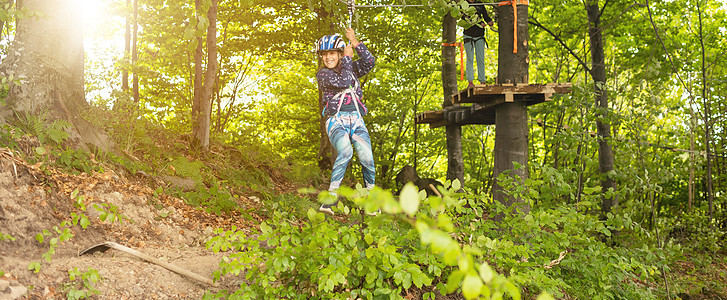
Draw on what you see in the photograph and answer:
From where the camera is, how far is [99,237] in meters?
4.32

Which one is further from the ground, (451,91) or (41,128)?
(451,91)

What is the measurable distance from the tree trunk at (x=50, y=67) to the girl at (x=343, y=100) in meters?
3.01

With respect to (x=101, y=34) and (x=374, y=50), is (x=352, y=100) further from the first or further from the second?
(x=101, y=34)

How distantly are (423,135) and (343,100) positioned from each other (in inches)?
503

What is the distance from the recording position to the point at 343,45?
560cm

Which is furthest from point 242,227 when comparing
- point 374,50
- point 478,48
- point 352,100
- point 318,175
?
point 374,50

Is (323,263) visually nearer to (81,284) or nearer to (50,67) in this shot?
(81,284)

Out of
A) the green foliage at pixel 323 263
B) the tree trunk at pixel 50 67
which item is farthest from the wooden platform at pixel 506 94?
the tree trunk at pixel 50 67

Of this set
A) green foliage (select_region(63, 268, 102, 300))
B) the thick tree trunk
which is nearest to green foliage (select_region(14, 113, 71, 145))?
green foliage (select_region(63, 268, 102, 300))

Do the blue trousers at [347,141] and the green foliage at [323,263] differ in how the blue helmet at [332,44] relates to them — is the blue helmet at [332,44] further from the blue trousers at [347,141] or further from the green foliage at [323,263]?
the green foliage at [323,263]

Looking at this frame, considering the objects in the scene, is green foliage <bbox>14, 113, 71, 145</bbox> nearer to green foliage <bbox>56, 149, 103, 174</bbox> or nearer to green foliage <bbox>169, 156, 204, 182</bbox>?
green foliage <bbox>56, 149, 103, 174</bbox>

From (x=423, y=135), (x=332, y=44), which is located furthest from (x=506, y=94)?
(x=423, y=135)

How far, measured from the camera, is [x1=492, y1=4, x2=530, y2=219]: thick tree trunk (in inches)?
266

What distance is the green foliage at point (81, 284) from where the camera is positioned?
9.57 ft
